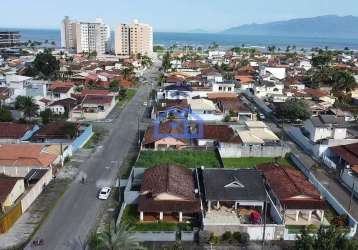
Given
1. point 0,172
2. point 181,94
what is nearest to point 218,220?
point 0,172

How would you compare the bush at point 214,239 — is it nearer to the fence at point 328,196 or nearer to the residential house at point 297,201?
the residential house at point 297,201

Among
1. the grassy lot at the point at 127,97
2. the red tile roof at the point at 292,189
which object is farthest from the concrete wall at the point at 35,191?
the grassy lot at the point at 127,97

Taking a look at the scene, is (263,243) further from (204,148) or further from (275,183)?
(204,148)

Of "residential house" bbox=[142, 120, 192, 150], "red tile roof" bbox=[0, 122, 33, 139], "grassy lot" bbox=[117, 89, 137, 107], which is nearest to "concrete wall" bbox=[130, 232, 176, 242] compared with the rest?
"residential house" bbox=[142, 120, 192, 150]

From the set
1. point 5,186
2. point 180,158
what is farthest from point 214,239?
point 5,186

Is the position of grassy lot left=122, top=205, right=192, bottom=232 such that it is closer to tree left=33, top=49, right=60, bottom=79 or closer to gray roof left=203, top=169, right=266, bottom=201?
gray roof left=203, top=169, right=266, bottom=201
